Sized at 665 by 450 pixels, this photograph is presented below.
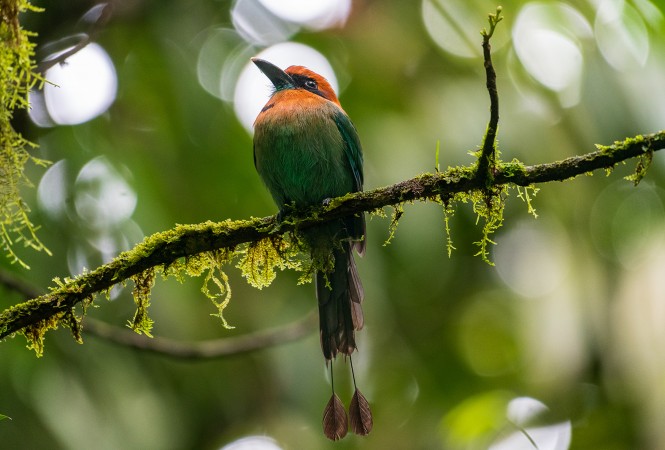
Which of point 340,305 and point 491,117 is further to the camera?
point 340,305

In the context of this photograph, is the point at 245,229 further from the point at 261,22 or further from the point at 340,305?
the point at 261,22

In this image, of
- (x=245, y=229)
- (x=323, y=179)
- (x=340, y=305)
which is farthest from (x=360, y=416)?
(x=323, y=179)

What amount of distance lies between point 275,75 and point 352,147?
80cm

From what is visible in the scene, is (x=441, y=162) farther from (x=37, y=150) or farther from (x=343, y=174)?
(x=37, y=150)

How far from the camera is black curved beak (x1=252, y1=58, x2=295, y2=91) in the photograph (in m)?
4.41

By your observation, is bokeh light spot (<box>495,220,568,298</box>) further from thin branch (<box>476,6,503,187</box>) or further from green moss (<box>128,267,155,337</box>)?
green moss (<box>128,267,155,337</box>)

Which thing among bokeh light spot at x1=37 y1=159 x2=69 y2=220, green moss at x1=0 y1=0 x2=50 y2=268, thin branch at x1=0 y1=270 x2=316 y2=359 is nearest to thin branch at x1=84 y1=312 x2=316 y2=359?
thin branch at x1=0 y1=270 x2=316 y2=359

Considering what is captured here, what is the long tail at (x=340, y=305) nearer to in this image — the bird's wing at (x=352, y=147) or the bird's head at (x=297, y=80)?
the bird's wing at (x=352, y=147)

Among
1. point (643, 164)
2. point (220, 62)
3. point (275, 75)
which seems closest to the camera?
point (643, 164)

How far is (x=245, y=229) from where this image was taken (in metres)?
2.74

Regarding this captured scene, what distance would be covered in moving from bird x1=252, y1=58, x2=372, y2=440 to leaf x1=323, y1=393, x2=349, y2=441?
1.53ft

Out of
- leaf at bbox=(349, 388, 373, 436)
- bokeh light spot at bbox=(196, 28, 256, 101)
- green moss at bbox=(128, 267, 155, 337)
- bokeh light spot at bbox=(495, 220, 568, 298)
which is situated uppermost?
bokeh light spot at bbox=(196, 28, 256, 101)

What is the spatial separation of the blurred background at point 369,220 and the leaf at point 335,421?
1238 mm

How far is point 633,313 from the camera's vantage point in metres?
3.42
